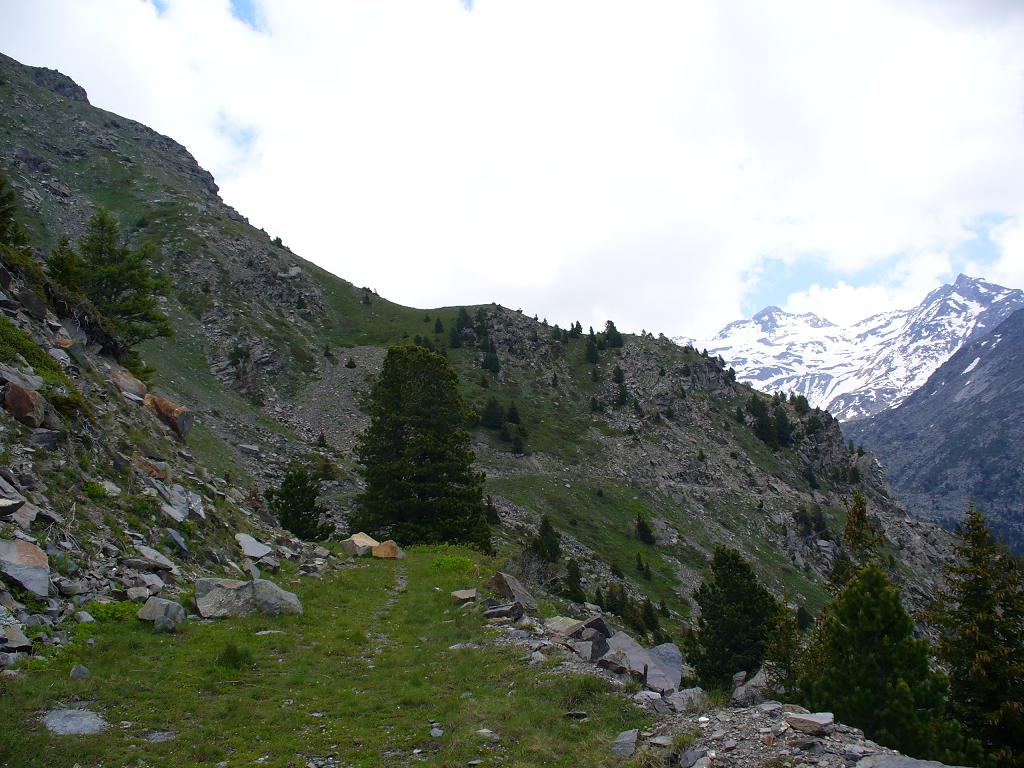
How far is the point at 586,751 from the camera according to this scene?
9219 millimetres

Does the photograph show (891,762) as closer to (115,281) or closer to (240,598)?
(240,598)

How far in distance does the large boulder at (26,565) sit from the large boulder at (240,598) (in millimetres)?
3874

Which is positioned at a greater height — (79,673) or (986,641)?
(986,641)

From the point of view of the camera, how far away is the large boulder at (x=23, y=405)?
14.6m

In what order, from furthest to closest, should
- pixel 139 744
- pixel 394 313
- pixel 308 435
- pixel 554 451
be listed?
pixel 394 313
pixel 554 451
pixel 308 435
pixel 139 744

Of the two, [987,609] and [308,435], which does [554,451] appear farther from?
[987,609]

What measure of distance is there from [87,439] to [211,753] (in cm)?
1111

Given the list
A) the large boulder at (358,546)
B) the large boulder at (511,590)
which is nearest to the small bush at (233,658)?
the large boulder at (511,590)

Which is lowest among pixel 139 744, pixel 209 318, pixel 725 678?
pixel 725 678

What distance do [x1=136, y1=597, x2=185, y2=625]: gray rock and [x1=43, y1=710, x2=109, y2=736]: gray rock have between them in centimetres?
375

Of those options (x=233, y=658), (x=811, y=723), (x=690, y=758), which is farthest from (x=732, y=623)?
(x=233, y=658)

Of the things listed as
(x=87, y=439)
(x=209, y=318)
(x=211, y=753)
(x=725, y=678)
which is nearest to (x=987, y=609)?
(x=725, y=678)

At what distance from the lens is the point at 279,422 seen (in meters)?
69.7

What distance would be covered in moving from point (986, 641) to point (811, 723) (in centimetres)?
1636
